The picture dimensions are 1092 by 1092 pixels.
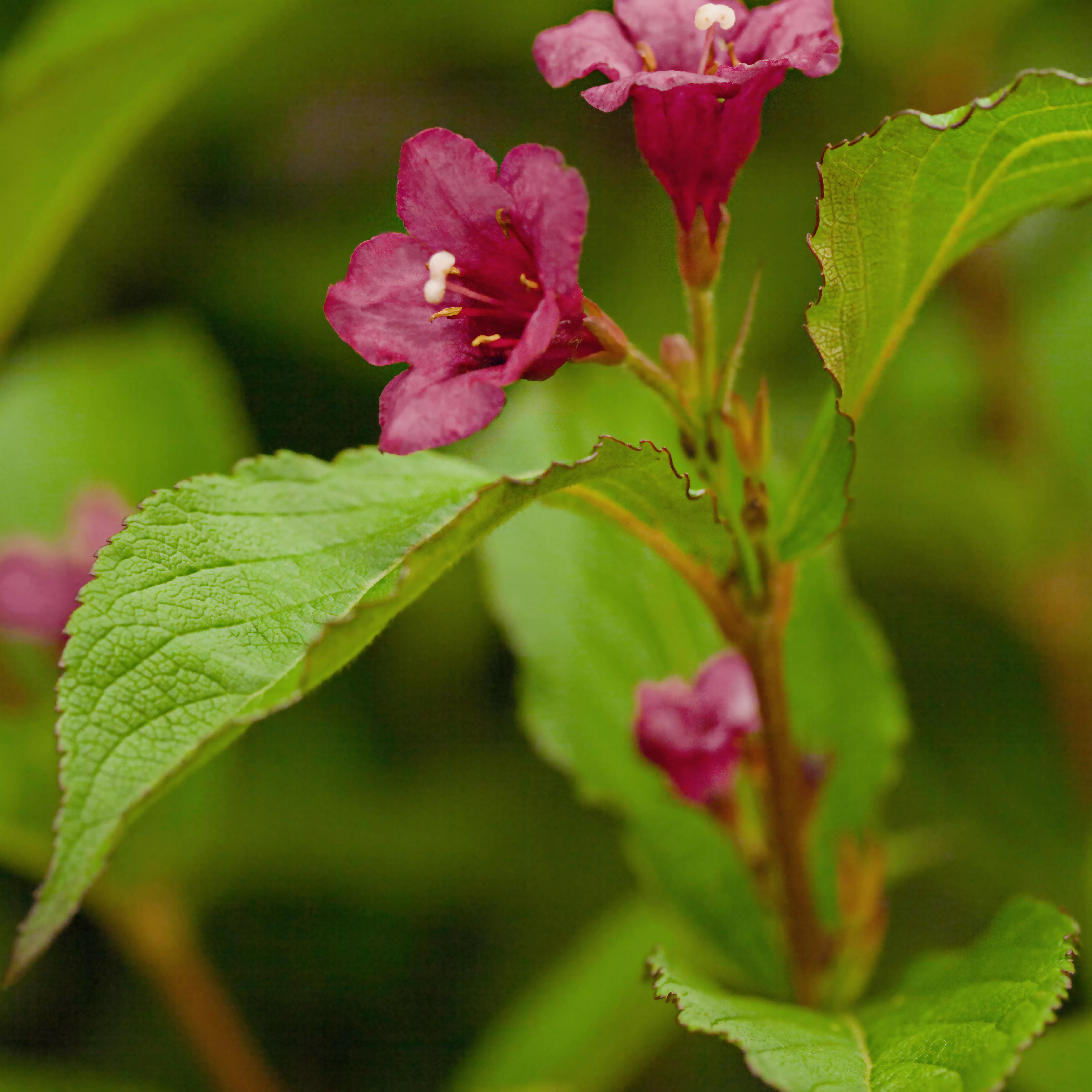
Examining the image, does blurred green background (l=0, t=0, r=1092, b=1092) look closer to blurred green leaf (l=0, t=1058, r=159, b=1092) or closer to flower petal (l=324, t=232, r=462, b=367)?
blurred green leaf (l=0, t=1058, r=159, b=1092)

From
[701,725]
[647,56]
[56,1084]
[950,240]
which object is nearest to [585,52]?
[647,56]

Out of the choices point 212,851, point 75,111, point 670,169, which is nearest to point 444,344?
point 670,169

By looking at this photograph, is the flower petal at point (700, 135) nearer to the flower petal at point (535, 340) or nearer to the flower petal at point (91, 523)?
the flower petal at point (535, 340)

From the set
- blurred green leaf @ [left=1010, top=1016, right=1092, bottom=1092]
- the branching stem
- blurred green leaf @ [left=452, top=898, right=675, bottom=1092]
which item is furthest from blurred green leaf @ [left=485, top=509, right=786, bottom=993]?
the branching stem

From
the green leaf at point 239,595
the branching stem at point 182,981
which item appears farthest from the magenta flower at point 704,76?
the branching stem at point 182,981

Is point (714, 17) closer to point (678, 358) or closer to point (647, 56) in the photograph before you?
point (647, 56)

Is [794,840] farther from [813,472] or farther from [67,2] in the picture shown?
[67,2]
